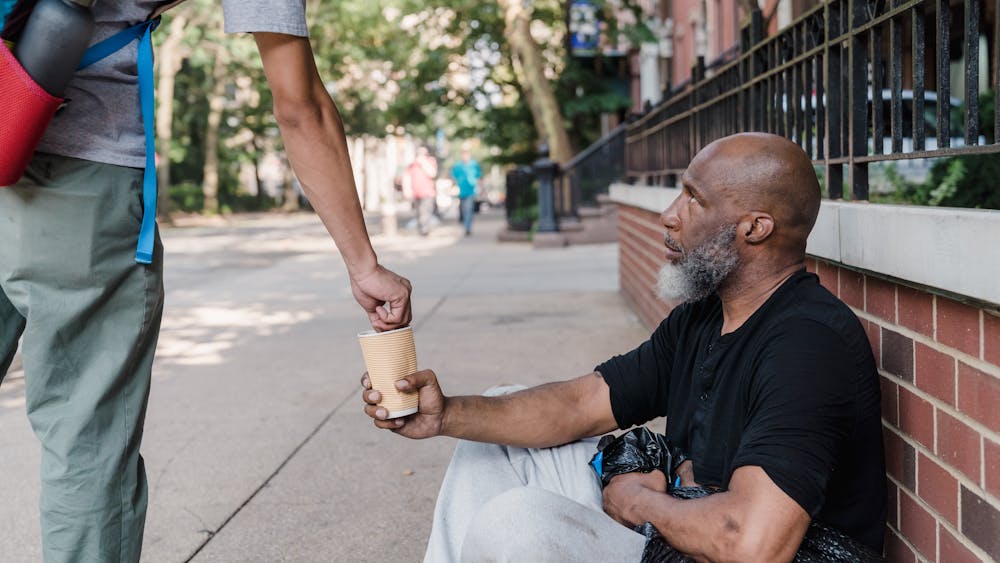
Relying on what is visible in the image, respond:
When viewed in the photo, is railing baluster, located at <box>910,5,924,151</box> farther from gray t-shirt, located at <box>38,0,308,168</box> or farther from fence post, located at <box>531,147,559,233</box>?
fence post, located at <box>531,147,559,233</box>

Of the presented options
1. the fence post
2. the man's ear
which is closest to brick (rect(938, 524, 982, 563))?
the man's ear

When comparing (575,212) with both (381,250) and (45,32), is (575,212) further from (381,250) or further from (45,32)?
(45,32)

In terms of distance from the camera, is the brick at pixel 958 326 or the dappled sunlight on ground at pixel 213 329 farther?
the dappled sunlight on ground at pixel 213 329

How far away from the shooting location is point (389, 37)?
33.7 m

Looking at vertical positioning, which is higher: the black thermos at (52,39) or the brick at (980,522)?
the black thermos at (52,39)

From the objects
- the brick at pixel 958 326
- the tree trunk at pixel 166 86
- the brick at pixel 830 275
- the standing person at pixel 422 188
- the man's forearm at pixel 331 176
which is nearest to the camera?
the brick at pixel 958 326

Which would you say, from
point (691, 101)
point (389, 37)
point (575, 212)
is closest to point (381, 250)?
point (575, 212)

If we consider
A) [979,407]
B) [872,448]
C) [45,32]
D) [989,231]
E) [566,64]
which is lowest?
[872,448]

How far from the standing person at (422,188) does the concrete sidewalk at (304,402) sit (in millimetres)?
8567

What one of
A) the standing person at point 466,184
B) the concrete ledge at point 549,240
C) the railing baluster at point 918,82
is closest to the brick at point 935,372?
the railing baluster at point 918,82

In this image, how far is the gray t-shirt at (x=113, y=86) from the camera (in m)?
2.20

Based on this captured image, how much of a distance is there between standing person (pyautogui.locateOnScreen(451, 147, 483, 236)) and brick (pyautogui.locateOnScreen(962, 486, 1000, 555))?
66.8 feet

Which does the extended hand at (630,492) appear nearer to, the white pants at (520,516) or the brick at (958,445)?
the white pants at (520,516)

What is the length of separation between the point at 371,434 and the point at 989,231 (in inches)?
147
